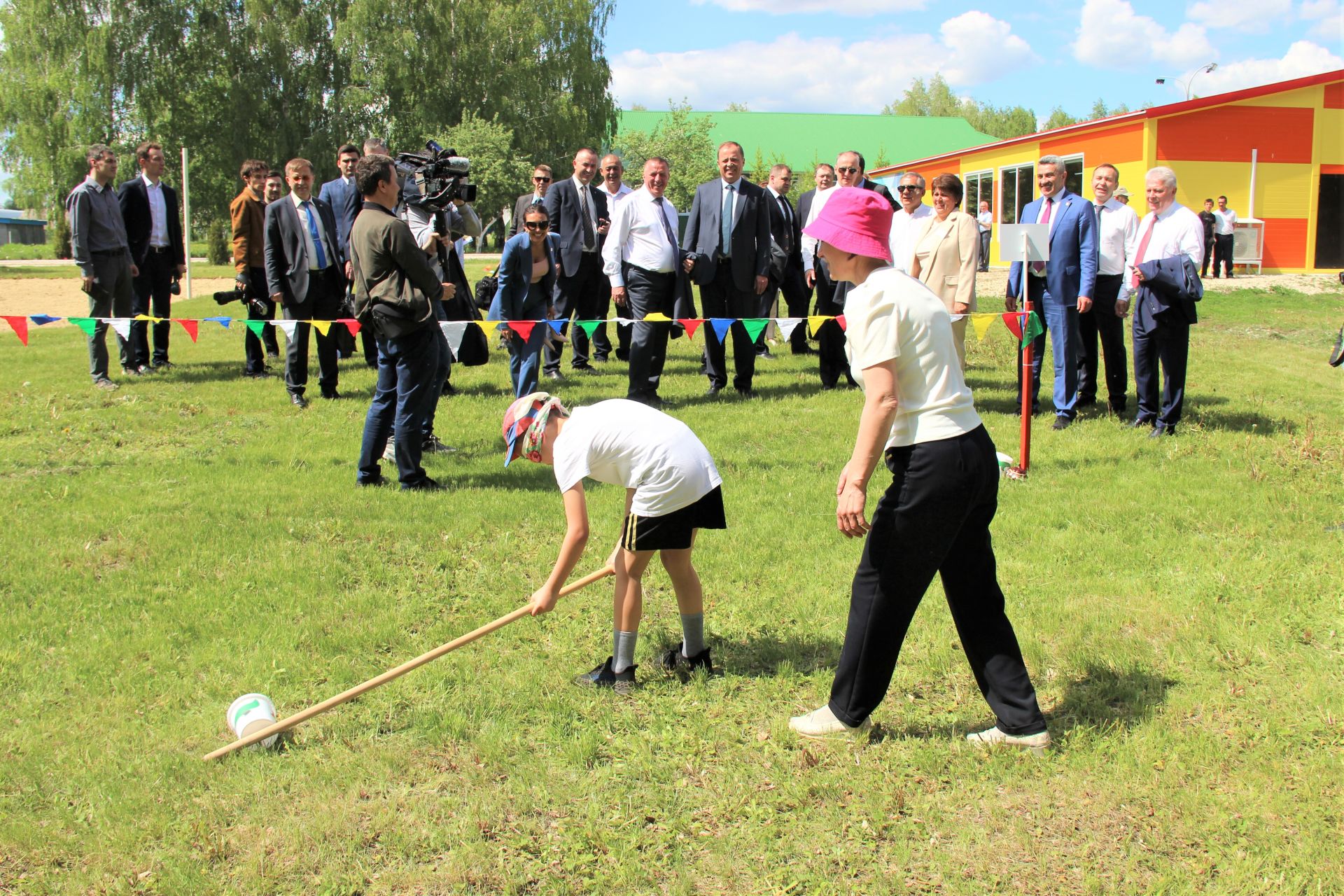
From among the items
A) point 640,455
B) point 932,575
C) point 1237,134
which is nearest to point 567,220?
point 640,455

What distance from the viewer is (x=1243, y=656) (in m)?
4.55

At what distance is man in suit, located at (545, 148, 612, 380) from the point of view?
442 inches

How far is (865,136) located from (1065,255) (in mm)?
53371

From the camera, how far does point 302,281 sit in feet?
32.9

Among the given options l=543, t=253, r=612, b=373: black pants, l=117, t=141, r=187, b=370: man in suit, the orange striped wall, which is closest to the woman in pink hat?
l=543, t=253, r=612, b=373: black pants

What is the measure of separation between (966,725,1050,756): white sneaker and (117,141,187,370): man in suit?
10.3 m

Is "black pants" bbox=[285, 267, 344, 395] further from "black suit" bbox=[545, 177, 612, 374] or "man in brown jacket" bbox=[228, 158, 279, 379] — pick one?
"black suit" bbox=[545, 177, 612, 374]

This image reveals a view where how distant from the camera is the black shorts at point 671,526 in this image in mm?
4086

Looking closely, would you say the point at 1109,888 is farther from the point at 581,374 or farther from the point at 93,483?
the point at 581,374

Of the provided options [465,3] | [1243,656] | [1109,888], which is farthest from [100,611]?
[465,3]

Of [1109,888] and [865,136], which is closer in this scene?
[1109,888]

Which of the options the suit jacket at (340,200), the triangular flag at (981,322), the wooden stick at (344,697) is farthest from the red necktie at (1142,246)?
the suit jacket at (340,200)

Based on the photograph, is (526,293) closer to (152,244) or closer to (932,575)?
(152,244)

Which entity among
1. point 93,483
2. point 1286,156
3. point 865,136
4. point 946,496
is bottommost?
point 93,483
